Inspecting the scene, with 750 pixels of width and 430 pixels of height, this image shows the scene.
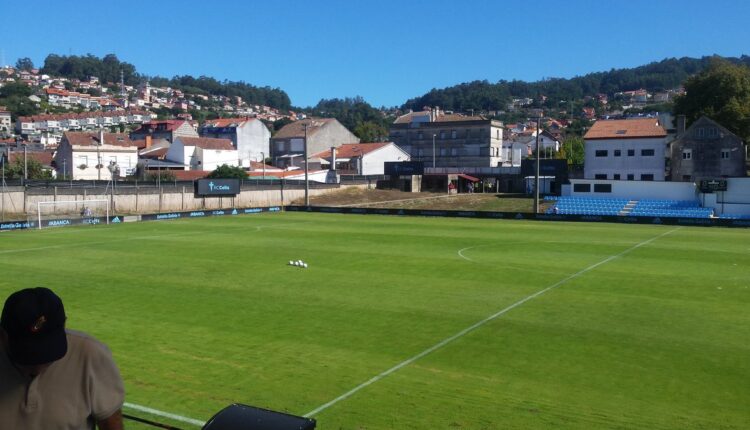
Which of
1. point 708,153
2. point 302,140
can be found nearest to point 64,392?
point 708,153

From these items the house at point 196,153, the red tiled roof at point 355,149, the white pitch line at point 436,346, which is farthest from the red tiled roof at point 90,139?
the white pitch line at point 436,346

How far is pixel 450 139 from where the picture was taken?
113 m

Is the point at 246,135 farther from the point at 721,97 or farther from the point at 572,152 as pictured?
the point at 721,97

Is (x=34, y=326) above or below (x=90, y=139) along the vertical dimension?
below

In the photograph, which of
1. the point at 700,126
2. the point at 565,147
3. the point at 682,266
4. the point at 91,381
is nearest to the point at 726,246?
the point at 682,266

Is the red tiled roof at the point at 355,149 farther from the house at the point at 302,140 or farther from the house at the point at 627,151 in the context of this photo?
the house at the point at 627,151

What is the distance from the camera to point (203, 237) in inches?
1385

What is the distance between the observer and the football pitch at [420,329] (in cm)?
957

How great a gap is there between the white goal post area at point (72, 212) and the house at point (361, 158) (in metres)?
47.3

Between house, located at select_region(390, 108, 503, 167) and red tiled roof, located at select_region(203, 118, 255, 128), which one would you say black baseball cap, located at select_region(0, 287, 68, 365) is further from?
red tiled roof, located at select_region(203, 118, 255, 128)

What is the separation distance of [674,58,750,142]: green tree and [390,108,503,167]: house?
3160 cm

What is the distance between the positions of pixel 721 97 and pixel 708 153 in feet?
45.9

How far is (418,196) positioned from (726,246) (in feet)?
152

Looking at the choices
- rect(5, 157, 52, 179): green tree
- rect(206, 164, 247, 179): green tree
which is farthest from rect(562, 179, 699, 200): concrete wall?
rect(5, 157, 52, 179): green tree
